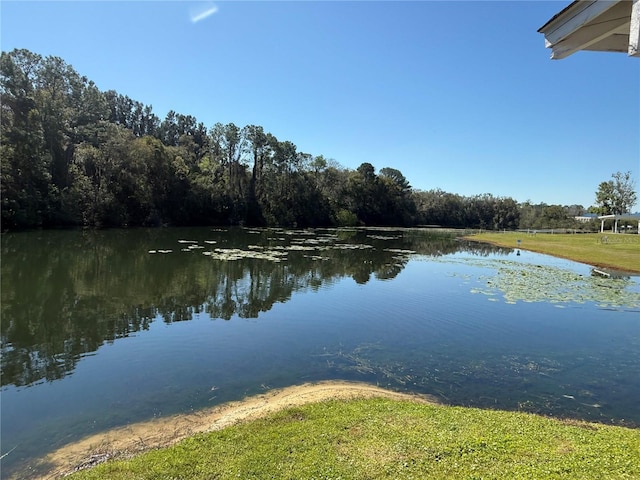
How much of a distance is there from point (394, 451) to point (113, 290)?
1416 centimetres

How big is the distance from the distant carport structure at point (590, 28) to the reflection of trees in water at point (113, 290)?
935 cm

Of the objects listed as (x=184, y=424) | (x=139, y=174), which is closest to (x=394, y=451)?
(x=184, y=424)

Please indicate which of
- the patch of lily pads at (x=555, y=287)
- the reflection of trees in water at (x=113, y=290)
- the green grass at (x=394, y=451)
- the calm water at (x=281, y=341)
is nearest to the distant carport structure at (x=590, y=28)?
the green grass at (x=394, y=451)

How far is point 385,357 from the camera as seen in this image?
923cm

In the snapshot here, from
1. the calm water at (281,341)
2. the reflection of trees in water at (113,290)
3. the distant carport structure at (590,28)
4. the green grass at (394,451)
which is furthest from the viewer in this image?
the reflection of trees in water at (113,290)

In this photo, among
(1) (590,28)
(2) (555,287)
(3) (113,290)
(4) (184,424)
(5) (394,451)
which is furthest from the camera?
(2) (555,287)

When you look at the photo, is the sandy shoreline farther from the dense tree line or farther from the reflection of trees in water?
the dense tree line

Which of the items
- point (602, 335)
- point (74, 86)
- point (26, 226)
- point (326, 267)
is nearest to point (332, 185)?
point (74, 86)

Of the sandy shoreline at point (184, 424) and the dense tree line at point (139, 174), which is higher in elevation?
the dense tree line at point (139, 174)

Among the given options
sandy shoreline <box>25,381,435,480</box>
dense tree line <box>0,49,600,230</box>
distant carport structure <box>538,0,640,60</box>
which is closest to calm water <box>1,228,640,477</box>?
sandy shoreline <box>25,381,435,480</box>

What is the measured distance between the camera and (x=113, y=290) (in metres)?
15.2

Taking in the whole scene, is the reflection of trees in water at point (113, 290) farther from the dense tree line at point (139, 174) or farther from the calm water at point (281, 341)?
the dense tree line at point (139, 174)

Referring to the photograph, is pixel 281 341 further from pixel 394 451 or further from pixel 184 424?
pixel 394 451

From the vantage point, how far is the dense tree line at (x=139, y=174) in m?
40.4
